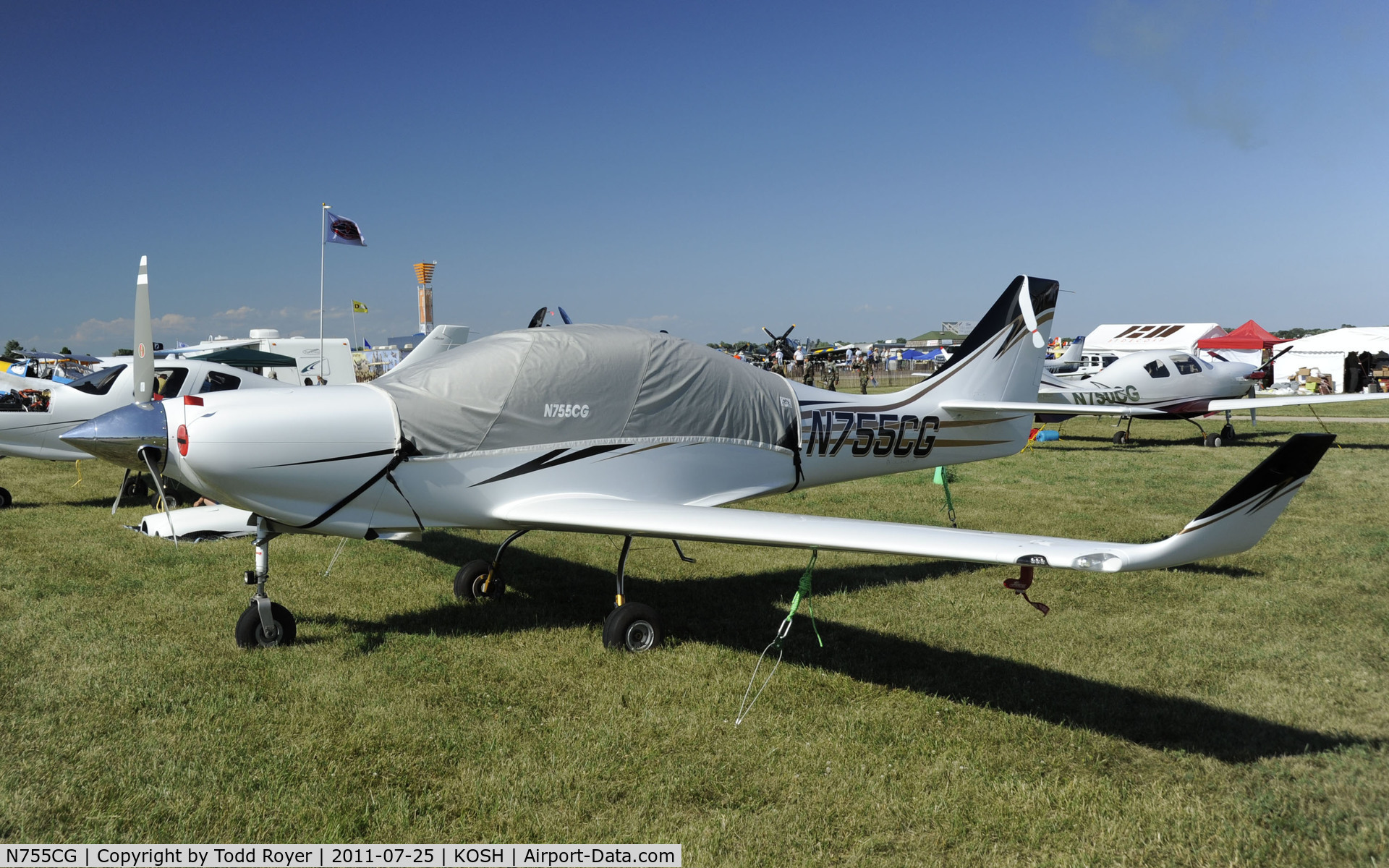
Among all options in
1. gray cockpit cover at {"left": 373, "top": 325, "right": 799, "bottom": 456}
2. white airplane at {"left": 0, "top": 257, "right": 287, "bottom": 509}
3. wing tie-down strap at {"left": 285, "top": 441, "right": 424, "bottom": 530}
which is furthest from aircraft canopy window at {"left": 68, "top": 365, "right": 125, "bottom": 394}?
wing tie-down strap at {"left": 285, "top": 441, "right": 424, "bottom": 530}

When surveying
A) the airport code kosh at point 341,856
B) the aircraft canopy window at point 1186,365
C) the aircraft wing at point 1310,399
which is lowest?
the airport code kosh at point 341,856

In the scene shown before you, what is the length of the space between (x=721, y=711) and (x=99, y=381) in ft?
40.7

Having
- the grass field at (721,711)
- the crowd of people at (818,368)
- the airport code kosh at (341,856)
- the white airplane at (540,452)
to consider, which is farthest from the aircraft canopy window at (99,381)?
the crowd of people at (818,368)

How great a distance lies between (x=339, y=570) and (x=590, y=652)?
3576 millimetres

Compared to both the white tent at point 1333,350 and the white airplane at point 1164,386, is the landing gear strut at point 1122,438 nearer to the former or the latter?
the white airplane at point 1164,386

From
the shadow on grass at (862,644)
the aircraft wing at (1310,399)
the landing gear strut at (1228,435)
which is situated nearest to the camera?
the shadow on grass at (862,644)

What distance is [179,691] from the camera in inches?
194

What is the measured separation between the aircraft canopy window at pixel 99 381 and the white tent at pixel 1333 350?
47.6 meters

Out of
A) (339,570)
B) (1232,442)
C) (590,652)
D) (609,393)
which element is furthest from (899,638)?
(1232,442)

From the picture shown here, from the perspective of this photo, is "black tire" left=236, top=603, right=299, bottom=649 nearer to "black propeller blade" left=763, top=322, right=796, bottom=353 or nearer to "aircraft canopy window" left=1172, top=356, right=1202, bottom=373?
"aircraft canopy window" left=1172, top=356, right=1202, bottom=373

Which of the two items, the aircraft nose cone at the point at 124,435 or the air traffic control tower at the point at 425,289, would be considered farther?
the air traffic control tower at the point at 425,289

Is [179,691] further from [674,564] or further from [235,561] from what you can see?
[674,564]

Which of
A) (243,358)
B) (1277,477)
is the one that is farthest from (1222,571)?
(243,358)

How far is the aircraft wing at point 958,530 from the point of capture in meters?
3.41
